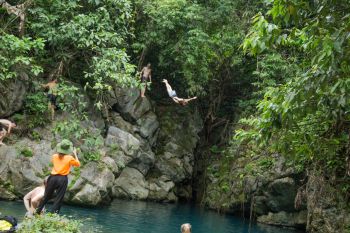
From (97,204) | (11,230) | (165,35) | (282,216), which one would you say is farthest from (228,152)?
(11,230)

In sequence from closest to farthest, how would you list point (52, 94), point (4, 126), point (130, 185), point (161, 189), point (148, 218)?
point (4, 126) → point (148, 218) → point (52, 94) → point (130, 185) → point (161, 189)

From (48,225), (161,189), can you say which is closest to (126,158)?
(161,189)

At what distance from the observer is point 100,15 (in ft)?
48.7

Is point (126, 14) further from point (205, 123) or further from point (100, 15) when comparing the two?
point (205, 123)

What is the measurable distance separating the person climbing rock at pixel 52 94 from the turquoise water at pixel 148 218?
11.1ft

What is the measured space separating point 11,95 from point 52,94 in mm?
1338

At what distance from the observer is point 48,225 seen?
21.7 feet

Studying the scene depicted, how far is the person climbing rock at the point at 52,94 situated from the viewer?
14321 millimetres

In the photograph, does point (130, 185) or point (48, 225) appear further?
point (130, 185)

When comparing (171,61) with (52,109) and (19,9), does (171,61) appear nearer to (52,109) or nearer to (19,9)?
(52,109)

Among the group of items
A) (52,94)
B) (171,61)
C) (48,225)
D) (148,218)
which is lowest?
(148,218)

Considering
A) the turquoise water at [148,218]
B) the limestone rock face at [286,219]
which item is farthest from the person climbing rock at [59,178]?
the limestone rock face at [286,219]

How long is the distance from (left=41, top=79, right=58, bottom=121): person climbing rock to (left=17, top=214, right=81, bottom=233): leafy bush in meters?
7.95

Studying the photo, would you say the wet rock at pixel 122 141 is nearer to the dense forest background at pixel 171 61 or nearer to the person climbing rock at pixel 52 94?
the dense forest background at pixel 171 61
